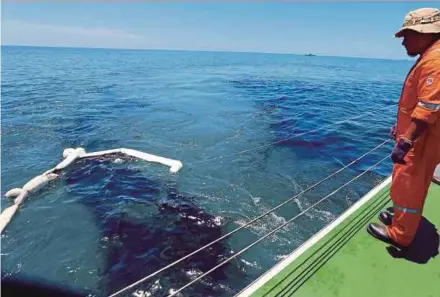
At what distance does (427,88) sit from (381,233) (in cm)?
191

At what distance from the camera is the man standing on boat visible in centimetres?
272

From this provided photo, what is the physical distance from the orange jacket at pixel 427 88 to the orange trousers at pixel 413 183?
176mm

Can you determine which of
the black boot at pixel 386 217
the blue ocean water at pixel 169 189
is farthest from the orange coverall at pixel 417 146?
the blue ocean water at pixel 169 189

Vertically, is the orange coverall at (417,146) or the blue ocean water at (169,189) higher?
the orange coverall at (417,146)

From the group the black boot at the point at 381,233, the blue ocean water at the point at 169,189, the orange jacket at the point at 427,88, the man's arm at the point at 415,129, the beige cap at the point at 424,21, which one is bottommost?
the blue ocean water at the point at 169,189

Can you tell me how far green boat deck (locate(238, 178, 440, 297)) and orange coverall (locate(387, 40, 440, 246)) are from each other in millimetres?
294

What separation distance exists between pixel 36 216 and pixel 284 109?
15.3 meters

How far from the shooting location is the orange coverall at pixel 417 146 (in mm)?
2707

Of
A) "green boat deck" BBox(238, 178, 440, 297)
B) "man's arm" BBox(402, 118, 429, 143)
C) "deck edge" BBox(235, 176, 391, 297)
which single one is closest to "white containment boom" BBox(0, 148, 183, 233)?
"deck edge" BBox(235, 176, 391, 297)

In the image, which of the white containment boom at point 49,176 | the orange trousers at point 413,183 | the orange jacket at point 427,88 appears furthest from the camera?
the white containment boom at point 49,176

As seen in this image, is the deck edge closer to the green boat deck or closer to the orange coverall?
the green boat deck

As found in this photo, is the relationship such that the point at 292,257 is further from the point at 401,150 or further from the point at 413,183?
the point at 401,150

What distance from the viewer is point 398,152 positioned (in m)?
2.97

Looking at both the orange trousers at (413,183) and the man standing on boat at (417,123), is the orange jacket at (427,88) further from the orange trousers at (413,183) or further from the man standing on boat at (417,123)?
the orange trousers at (413,183)
